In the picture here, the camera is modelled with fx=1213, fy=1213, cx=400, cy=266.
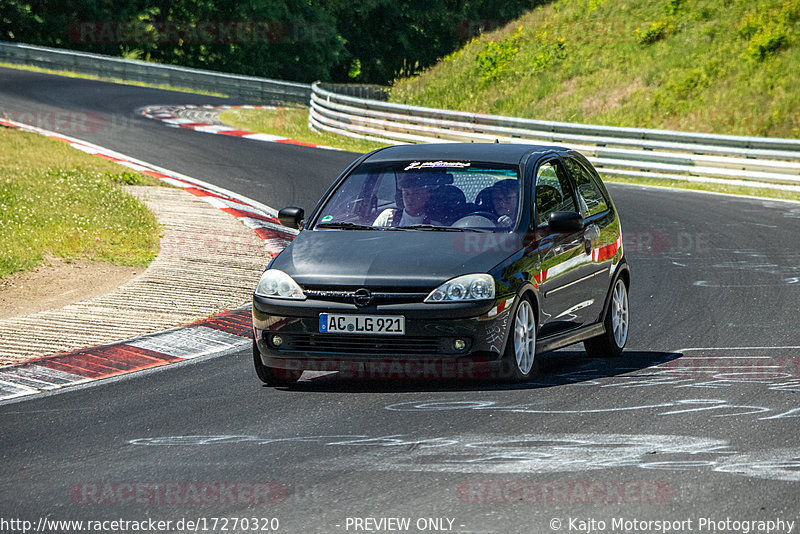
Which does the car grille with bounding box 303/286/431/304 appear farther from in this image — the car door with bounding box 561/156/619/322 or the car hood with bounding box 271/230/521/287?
the car door with bounding box 561/156/619/322

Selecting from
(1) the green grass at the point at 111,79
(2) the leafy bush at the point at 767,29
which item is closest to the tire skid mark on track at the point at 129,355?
(2) the leafy bush at the point at 767,29

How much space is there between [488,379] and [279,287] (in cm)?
152

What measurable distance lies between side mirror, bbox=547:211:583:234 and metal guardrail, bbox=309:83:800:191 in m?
15.7

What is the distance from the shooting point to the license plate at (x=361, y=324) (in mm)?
7582

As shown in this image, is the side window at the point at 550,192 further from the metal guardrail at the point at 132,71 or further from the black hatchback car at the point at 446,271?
the metal guardrail at the point at 132,71

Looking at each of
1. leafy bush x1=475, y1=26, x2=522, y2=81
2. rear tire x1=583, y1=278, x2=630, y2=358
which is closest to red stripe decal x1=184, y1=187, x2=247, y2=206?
rear tire x1=583, y1=278, x2=630, y2=358

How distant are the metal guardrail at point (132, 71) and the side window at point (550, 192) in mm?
33679

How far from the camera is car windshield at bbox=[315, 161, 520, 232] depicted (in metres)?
8.57

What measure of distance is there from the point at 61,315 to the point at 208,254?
3311 millimetres

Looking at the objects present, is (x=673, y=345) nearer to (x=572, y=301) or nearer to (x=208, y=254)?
(x=572, y=301)

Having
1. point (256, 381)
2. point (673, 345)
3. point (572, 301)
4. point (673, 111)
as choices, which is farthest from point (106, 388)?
point (673, 111)

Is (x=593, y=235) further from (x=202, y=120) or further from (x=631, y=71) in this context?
(x=631, y=71)

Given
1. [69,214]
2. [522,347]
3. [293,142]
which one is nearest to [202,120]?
[293,142]

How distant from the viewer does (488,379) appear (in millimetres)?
8109
